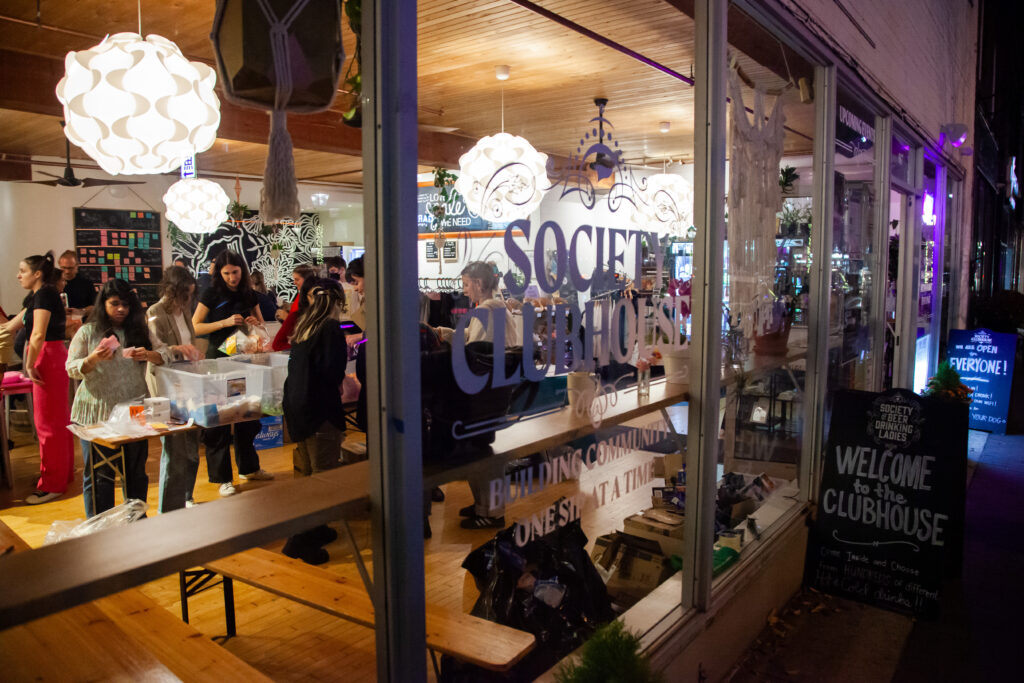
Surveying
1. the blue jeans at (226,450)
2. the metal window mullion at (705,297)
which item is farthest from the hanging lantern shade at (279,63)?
the blue jeans at (226,450)

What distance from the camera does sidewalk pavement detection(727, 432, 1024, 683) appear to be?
115 inches

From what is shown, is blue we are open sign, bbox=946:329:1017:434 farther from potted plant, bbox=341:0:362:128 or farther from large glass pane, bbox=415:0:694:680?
potted plant, bbox=341:0:362:128

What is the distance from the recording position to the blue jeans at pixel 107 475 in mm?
3850

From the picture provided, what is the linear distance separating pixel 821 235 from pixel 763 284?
2.33ft

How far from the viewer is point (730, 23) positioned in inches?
108

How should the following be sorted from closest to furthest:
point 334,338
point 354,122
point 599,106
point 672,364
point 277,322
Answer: point 354,122
point 599,106
point 672,364
point 334,338
point 277,322

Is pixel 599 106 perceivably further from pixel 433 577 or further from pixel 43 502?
pixel 43 502

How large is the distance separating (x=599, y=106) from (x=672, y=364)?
0.96 m

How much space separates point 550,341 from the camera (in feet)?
6.77

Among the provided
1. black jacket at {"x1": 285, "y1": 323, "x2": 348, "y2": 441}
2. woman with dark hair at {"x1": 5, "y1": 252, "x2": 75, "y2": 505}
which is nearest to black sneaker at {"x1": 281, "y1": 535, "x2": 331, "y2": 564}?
black jacket at {"x1": 285, "y1": 323, "x2": 348, "y2": 441}

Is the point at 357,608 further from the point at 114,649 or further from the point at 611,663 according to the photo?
the point at 611,663

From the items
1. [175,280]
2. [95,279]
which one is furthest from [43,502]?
[95,279]

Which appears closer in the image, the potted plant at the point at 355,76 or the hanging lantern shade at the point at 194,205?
the potted plant at the point at 355,76

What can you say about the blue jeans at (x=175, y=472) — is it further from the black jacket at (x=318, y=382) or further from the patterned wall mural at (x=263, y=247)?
the patterned wall mural at (x=263, y=247)
